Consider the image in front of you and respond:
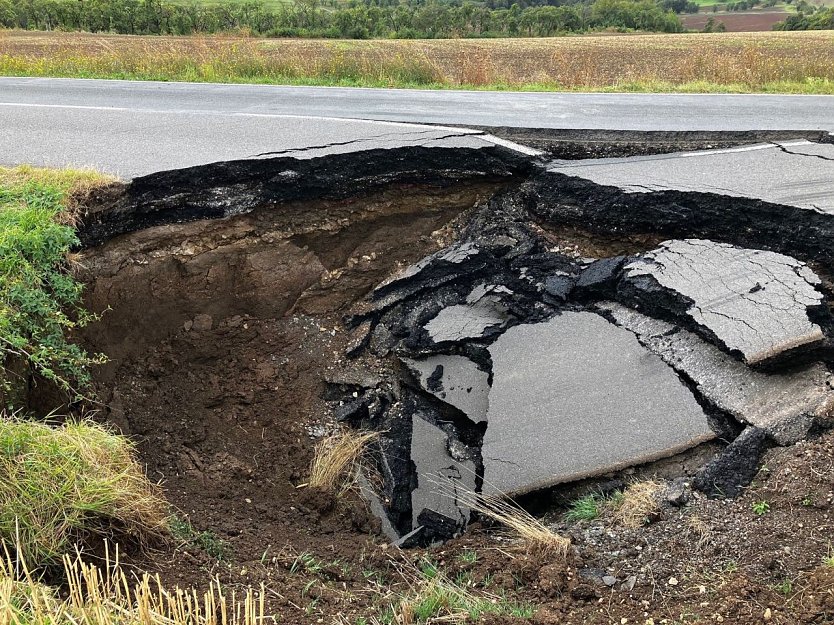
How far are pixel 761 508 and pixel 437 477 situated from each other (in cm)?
211

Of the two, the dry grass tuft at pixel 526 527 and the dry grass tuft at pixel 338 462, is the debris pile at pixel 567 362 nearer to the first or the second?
the dry grass tuft at pixel 526 527

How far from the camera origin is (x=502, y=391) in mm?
4469

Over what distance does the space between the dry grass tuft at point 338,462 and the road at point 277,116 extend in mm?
2653

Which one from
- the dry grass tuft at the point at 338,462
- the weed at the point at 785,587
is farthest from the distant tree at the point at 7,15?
the weed at the point at 785,587

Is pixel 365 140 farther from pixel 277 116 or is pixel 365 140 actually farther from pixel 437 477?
pixel 437 477

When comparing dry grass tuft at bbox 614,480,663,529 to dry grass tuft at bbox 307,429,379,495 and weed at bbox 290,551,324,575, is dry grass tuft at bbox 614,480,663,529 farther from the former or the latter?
dry grass tuft at bbox 307,429,379,495

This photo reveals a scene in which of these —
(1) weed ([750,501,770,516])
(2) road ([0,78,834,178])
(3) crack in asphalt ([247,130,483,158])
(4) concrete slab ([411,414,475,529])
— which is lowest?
(4) concrete slab ([411,414,475,529])

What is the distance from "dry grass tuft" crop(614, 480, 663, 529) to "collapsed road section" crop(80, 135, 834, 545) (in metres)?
0.22

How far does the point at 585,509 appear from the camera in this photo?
140 inches

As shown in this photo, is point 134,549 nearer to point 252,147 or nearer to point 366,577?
point 366,577

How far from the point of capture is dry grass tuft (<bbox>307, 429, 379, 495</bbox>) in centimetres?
451

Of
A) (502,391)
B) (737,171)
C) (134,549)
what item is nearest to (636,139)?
(737,171)

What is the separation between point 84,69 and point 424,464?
424 inches

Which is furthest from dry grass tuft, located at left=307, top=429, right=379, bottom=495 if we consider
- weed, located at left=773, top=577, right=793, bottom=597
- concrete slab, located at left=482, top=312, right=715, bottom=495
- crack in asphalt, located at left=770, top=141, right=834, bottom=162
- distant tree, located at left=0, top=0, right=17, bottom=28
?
distant tree, located at left=0, top=0, right=17, bottom=28
